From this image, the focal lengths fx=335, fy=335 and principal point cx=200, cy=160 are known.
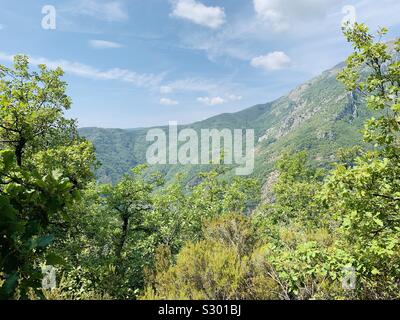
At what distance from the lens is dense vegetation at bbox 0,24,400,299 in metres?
3.13

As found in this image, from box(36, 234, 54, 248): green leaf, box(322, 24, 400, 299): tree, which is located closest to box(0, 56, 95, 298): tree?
box(36, 234, 54, 248): green leaf

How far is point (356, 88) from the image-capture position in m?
11.3

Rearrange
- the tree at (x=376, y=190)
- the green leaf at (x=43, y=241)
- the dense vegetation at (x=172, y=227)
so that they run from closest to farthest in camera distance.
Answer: the green leaf at (x=43, y=241), the dense vegetation at (x=172, y=227), the tree at (x=376, y=190)

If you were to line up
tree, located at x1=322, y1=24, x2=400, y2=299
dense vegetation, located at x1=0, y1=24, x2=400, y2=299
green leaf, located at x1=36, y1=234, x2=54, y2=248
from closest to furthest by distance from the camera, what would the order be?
1. green leaf, located at x1=36, y1=234, x2=54, y2=248
2. dense vegetation, located at x1=0, y1=24, x2=400, y2=299
3. tree, located at x1=322, y1=24, x2=400, y2=299

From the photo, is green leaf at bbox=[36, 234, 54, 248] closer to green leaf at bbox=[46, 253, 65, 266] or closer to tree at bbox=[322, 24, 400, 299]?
green leaf at bbox=[46, 253, 65, 266]

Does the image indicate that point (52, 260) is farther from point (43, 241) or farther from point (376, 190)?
point (376, 190)

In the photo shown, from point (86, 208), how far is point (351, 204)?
14.0 meters

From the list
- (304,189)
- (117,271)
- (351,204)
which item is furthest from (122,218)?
(304,189)

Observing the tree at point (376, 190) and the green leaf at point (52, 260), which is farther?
the tree at point (376, 190)

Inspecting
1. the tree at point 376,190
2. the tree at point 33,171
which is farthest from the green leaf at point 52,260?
the tree at point 376,190

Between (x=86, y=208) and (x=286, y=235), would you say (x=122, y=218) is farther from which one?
(x=286, y=235)

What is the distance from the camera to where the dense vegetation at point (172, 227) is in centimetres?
313

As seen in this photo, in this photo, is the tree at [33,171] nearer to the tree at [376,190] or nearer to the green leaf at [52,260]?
the green leaf at [52,260]

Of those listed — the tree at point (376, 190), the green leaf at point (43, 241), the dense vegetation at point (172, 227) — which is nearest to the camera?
the green leaf at point (43, 241)
